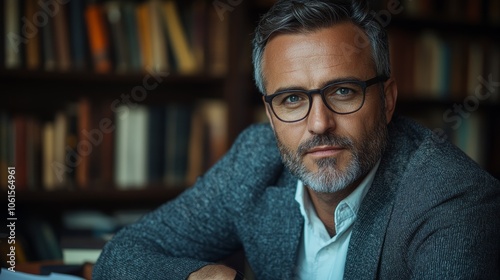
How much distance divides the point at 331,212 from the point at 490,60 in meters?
1.69

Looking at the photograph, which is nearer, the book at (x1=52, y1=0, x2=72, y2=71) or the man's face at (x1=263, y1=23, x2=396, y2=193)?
the man's face at (x1=263, y1=23, x2=396, y2=193)

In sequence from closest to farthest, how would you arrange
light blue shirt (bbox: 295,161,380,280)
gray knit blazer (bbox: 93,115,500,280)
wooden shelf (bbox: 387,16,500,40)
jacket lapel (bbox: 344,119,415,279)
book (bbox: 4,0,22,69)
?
gray knit blazer (bbox: 93,115,500,280)
jacket lapel (bbox: 344,119,415,279)
light blue shirt (bbox: 295,161,380,280)
book (bbox: 4,0,22,69)
wooden shelf (bbox: 387,16,500,40)

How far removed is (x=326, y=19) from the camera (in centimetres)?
116

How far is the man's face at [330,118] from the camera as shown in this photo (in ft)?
3.73

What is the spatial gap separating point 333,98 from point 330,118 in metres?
0.04

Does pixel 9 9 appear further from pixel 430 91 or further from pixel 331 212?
pixel 430 91

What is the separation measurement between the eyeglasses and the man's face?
0.01m

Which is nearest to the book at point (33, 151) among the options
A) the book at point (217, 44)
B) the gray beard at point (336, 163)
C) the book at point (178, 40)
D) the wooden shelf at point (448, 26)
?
the book at point (178, 40)

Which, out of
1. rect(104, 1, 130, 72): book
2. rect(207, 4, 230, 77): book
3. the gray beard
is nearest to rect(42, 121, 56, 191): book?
rect(104, 1, 130, 72): book

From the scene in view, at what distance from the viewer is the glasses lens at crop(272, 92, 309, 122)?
1167 millimetres

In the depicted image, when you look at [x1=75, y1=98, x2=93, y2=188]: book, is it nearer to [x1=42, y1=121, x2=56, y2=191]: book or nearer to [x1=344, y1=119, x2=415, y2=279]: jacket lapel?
[x1=42, y1=121, x2=56, y2=191]: book

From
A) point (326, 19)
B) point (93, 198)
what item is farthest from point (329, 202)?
point (93, 198)

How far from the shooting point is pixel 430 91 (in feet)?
8.43

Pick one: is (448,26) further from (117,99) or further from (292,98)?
(292,98)
